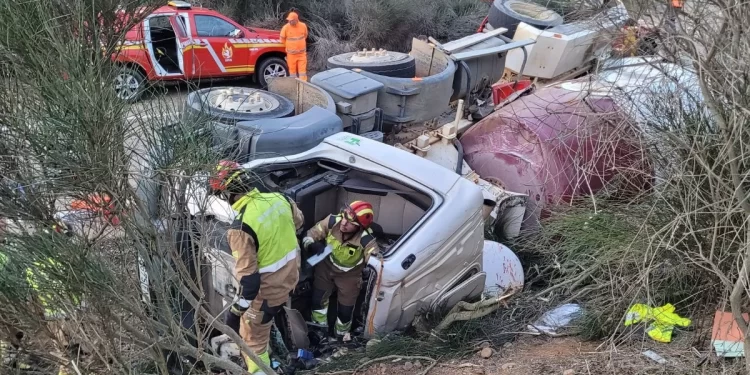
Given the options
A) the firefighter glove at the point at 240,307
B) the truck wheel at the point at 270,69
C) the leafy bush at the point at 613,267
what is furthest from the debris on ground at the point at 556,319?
the truck wheel at the point at 270,69

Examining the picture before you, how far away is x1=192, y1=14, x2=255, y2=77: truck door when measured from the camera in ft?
34.4

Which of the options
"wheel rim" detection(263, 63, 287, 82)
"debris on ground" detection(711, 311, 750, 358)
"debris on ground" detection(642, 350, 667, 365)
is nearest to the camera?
"debris on ground" detection(711, 311, 750, 358)

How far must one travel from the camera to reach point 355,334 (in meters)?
5.20

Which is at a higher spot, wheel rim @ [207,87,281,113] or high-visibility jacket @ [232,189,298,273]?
wheel rim @ [207,87,281,113]

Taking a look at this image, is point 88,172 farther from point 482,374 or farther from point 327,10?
point 327,10

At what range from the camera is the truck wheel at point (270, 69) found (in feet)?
37.5

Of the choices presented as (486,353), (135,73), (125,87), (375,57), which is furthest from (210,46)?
(125,87)

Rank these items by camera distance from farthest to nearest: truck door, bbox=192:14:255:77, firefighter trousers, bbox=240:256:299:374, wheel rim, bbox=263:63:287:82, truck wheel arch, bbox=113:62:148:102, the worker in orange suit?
wheel rim, bbox=263:63:287:82 < the worker in orange suit < truck door, bbox=192:14:255:77 < firefighter trousers, bbox=240:256:299:374 < truck wheel arch, bbox=113:62:148:102

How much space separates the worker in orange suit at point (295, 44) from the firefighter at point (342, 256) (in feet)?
20.7

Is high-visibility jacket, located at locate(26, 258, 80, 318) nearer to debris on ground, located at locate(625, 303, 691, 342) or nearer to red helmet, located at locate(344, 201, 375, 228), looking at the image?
red helmet, located at locate(344, 201, 375, 228)

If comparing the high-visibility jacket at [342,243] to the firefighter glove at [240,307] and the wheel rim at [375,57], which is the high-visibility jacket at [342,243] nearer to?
the firefighter glove at [240,307]

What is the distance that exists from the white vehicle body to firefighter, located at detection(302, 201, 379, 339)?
0.13 metres

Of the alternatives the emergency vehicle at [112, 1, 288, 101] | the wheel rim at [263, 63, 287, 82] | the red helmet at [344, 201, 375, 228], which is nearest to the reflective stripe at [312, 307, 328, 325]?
the red helmet at [344, 201, 375, 228]

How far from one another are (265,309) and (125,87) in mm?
2054
